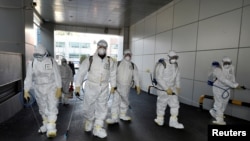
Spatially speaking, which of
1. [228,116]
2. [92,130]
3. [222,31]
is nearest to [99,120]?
[92,130]

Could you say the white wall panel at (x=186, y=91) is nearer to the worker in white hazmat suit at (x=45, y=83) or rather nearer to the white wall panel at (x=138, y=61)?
the white wall panel at (x=138, y=61)

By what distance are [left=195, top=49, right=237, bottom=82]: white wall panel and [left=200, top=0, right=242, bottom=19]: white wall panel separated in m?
0.97

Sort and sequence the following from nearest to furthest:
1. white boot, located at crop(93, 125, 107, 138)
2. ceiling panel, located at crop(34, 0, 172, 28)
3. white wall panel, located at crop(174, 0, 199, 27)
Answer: white boot, located at crop(93, 125, 107, 138)
white wall panel, located at crop(174, 0, 199, 27)
ceiling panel, located at crop(34, 0, 172, 28)

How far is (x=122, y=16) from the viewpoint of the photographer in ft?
25.5

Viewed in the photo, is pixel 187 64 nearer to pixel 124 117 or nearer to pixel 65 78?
pixel 124 117

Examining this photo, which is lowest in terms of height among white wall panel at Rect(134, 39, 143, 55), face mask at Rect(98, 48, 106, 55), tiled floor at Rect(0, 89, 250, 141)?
tiled floor at Rect(0, 89, 250, 141)

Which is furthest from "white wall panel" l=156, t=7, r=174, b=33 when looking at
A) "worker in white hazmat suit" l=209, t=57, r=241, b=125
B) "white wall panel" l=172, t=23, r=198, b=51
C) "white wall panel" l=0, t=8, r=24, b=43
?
"white wall panel" l=0, t=8, r=24, b=43

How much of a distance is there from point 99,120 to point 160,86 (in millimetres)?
1320

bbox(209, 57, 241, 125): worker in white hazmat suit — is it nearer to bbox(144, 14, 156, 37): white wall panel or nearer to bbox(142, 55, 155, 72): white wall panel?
bbox(142, 55, 155, 72): white wall panel

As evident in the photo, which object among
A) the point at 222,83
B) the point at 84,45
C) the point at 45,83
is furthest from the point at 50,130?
the point at 84,45

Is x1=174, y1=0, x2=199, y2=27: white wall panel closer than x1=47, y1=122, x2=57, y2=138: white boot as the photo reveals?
No

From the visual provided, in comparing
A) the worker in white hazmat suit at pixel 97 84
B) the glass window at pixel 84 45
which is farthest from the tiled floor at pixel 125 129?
the glass window at pixel 84 45

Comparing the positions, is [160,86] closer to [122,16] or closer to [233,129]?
[233,129]

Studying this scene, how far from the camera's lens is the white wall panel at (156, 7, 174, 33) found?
5973 mm
